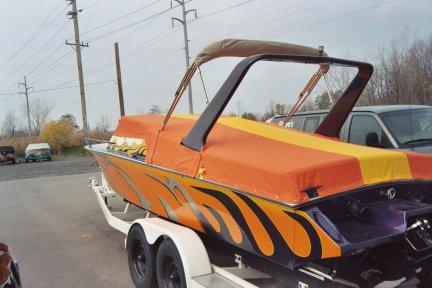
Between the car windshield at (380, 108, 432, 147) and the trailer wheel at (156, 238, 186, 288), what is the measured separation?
4167 millimetres

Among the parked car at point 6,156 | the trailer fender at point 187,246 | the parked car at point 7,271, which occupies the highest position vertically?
the parked car at point 7,271

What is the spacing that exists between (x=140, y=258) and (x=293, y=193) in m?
2.78

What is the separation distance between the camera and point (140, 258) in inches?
224

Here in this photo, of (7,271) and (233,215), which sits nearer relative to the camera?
(7,271)

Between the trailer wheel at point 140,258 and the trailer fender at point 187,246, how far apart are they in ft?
0.62

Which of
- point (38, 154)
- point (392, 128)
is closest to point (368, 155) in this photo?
point (392, 128)

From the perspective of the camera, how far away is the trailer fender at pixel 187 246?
440cm

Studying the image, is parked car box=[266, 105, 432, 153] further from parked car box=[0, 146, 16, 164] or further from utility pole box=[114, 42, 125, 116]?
parked car box=[0, 146, 16, 164]

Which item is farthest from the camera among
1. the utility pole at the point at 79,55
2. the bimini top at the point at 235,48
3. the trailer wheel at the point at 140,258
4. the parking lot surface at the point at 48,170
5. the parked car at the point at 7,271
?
the utility pole at the point at 79,55

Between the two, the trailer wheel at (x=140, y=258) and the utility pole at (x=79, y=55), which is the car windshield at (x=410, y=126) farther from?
the utility pole at (x=79, y=55)

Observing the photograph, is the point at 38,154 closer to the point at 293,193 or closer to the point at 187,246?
the point at 187,246

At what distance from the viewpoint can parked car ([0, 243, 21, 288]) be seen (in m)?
3.18

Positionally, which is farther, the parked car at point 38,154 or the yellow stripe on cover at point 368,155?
the parked car at point 38,154

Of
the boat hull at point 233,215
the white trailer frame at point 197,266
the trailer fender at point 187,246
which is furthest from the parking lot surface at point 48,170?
the white trailer frame at point 197,266
